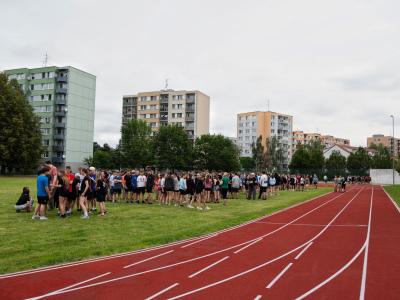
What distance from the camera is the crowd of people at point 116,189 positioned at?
1423 cm

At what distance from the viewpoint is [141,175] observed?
20141 mm

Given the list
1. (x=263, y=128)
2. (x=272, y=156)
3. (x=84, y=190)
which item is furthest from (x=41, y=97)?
(x=84, y=190)

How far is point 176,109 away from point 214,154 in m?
31.1

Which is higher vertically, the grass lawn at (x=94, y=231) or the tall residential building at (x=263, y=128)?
the tall residential building at (x=263, y=128)

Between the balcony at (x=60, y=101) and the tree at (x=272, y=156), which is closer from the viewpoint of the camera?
the balcony at (x=60, y=101)

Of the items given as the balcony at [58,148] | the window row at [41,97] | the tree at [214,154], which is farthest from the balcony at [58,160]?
the tree at [214,154]

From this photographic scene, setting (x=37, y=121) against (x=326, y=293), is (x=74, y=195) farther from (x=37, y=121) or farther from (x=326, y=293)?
(x=37, y=121)

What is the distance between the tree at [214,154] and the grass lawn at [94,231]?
48561 millimetres

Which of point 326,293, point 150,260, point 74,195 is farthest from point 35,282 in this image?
point 74,195

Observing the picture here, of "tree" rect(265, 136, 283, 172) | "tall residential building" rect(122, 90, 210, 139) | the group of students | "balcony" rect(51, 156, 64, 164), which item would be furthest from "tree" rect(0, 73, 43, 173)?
"tree" rect(265, 136, 283, 172)

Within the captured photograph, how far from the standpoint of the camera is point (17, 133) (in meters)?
53.0

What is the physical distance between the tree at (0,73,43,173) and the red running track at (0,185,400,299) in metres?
47.4

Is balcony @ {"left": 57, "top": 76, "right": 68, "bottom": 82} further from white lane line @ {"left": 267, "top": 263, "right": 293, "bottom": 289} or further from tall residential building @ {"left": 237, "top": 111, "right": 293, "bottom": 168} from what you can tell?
white lane line @ {"left": 267, "top": 263, "right": 293, "bottom": 289}

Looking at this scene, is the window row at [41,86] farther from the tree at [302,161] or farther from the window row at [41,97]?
the tree at [302,161]
